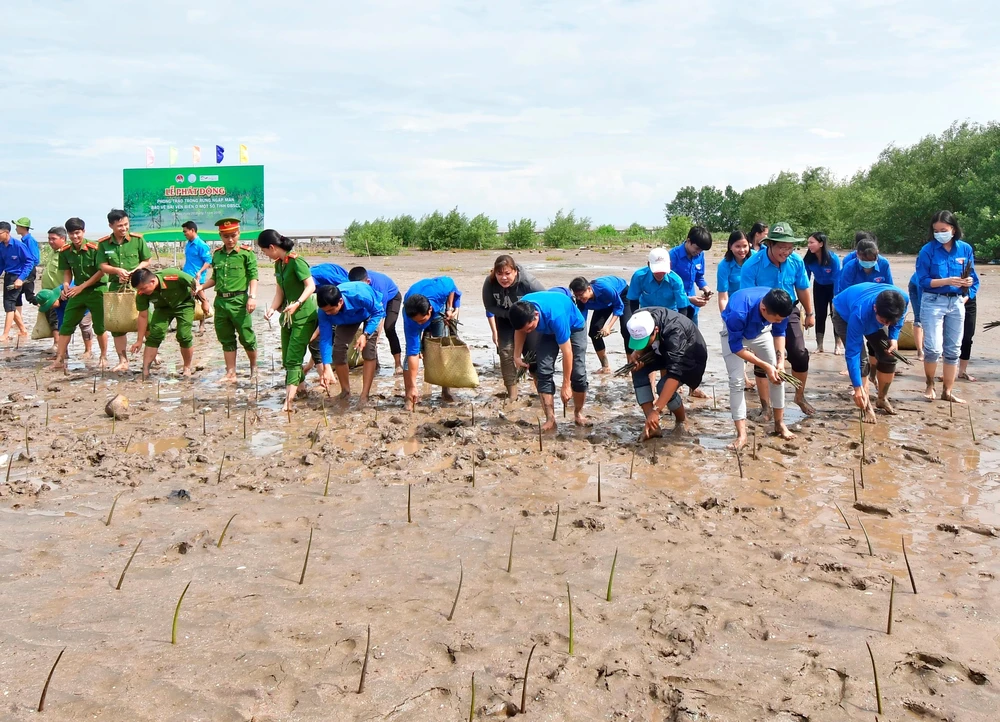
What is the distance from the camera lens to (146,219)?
2095 cm

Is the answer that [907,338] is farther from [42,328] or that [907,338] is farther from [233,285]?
[42,328]

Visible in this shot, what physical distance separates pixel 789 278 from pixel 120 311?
6994mm

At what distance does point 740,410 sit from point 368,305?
337 cm

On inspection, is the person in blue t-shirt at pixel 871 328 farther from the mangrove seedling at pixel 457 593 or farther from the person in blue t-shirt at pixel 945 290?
the mangrove seedling at pixel 457 593

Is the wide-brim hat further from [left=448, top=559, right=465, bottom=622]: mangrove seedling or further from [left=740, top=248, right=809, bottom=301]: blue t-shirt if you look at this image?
[left=448, top=559, right=465, bottom=622]: mangrove seedling

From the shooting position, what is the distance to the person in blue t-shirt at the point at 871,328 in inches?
251

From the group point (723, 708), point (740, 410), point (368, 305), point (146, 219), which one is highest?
point (146, 219)

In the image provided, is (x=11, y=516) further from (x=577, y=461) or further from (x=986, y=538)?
(x=986, y=538)

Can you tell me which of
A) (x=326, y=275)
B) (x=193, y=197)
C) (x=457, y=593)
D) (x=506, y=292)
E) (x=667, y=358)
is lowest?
(x=457, y=593)

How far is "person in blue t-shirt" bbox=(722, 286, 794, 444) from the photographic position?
6.25 metres

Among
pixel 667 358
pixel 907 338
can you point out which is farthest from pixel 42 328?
pixel 907 338

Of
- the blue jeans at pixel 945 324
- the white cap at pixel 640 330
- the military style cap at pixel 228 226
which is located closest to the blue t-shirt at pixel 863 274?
the blue jeans at pixel 945 324

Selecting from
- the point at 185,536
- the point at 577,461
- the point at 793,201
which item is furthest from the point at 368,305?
the point at 793,201

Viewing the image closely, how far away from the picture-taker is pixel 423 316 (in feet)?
23.5
